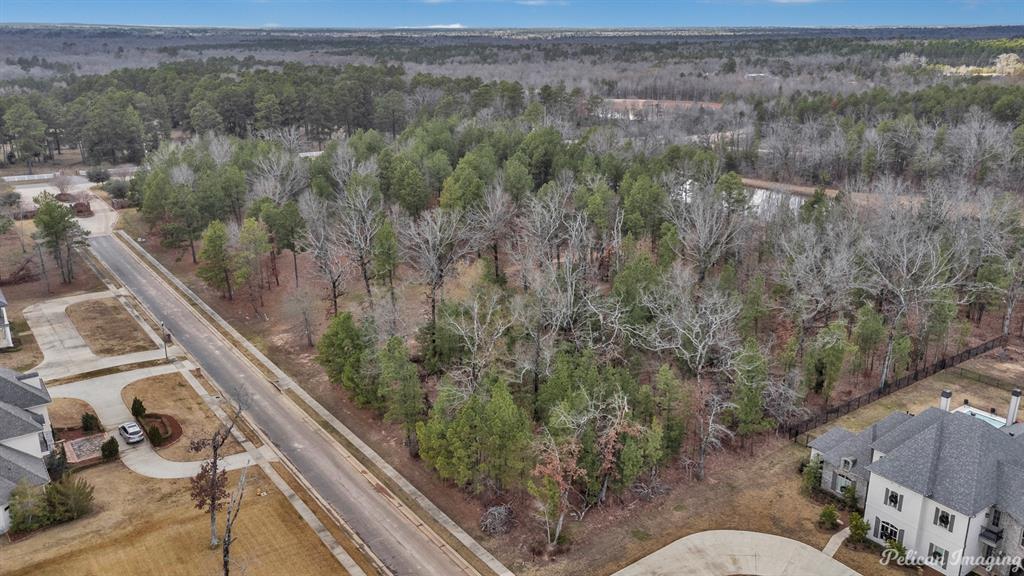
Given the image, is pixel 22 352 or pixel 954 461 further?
pixel 22 352

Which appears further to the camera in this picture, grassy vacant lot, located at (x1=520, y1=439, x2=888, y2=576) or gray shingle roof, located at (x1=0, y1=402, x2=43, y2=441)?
gray shingle roof, located at (x1=0, y1=402, x2=43, y2=441)

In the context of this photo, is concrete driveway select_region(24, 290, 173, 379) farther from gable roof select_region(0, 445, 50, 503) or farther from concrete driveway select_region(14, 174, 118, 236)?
concrete driveway select_region(14, 174, 118, 236)

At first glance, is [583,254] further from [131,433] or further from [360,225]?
[131,433]

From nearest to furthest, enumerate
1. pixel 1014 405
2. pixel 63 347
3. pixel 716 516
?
pixel 716 516 < pixel 1014 405 < pixel 63 347

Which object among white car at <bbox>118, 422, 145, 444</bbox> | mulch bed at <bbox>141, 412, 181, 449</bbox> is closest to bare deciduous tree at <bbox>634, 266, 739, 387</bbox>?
mulch bed at <bbox>141, 412, 181, 449</bbox>

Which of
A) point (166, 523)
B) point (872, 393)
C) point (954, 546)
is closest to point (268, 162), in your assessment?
point (166, 523)

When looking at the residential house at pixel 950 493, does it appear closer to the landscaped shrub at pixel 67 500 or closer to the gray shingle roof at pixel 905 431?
the gray shingle roof at pixel 905 431

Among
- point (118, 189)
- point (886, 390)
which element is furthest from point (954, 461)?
point (118, 189)

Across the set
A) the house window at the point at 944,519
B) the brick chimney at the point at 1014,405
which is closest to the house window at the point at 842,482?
the house window at the point at 944,519
